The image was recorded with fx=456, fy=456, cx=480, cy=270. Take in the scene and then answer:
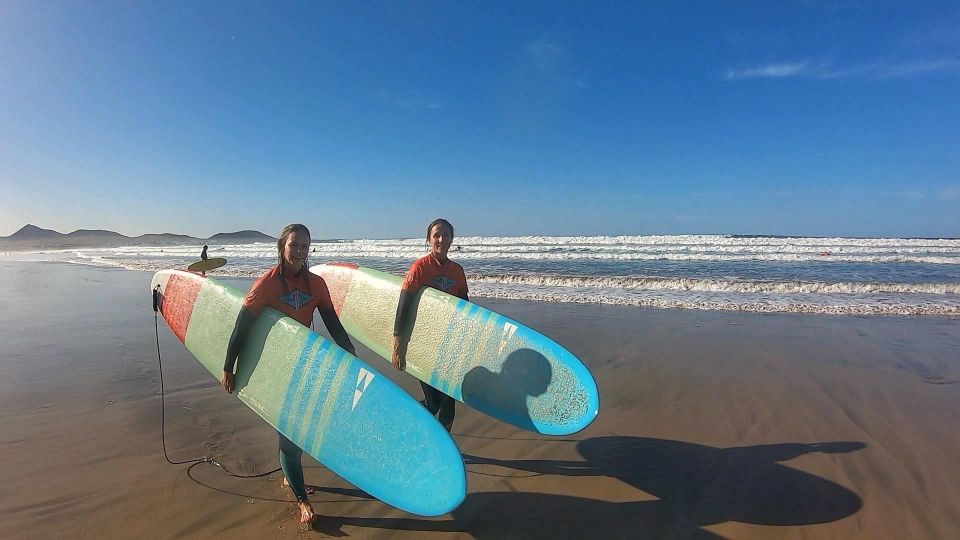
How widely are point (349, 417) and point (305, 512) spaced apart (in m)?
0.50

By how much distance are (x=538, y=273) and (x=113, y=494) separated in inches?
507

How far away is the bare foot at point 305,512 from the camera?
7.66 ft

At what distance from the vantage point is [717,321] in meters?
7.46

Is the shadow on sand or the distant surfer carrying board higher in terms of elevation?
the distant surfer carrying board

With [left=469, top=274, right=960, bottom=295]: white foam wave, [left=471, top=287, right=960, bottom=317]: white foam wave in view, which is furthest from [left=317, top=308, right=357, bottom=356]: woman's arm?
[left=469, top=274, right=960, bottom=295]: white foam wave

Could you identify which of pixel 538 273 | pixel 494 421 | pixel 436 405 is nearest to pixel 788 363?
pixel 494 421

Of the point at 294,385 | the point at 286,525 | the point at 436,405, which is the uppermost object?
the point at 294,385

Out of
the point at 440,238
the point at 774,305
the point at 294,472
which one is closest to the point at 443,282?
the point at 440,238

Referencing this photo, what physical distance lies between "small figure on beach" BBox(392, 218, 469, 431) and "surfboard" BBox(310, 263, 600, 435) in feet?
0.31

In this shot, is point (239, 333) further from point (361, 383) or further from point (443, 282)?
point (443, 282)

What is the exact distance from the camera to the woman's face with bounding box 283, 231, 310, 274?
2.46 m

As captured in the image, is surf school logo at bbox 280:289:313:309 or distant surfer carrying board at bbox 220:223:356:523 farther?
surf school logo at bbox 280:289:313:309

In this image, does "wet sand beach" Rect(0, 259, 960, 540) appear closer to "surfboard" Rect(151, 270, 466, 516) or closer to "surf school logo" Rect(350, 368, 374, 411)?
"surfboard" Rect(151, 270, 466, 516)

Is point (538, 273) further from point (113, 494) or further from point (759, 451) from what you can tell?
point (113, 494)
